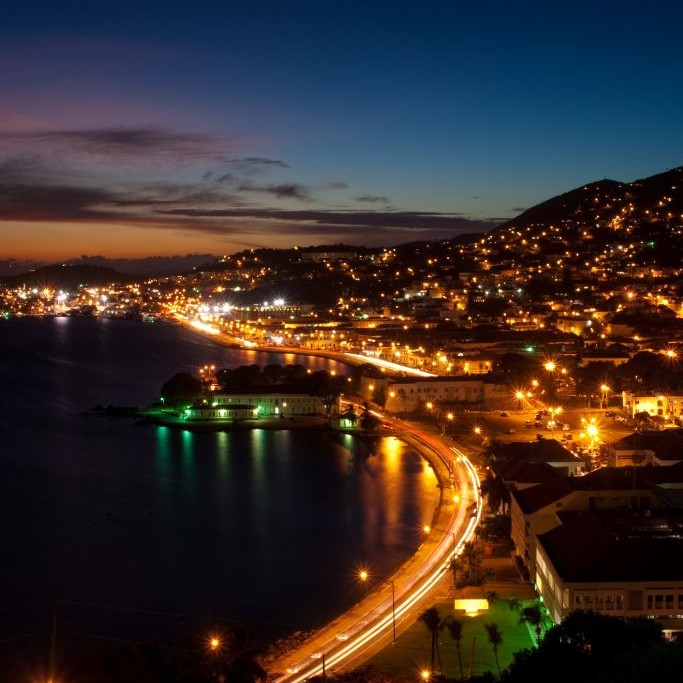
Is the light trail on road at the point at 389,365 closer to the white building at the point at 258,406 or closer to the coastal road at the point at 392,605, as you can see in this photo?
the white building at the point at 258,406

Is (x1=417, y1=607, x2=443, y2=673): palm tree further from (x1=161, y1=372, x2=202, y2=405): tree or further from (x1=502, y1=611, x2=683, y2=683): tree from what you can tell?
(x1=161, y1=372, x2=202, y2=405): tree

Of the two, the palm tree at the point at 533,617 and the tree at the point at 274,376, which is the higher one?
the tree at the point at 274,376

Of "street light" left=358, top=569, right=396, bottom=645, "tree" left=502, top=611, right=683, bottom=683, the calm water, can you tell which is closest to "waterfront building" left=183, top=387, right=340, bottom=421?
the calm water

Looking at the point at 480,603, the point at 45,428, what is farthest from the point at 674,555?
the point at 45,428

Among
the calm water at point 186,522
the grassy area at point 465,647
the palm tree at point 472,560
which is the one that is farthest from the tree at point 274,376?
the grassy area at point 465,647

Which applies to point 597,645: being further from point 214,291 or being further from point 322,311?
point 214,291

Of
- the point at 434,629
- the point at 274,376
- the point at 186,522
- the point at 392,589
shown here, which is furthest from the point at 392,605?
the point at 274,376
